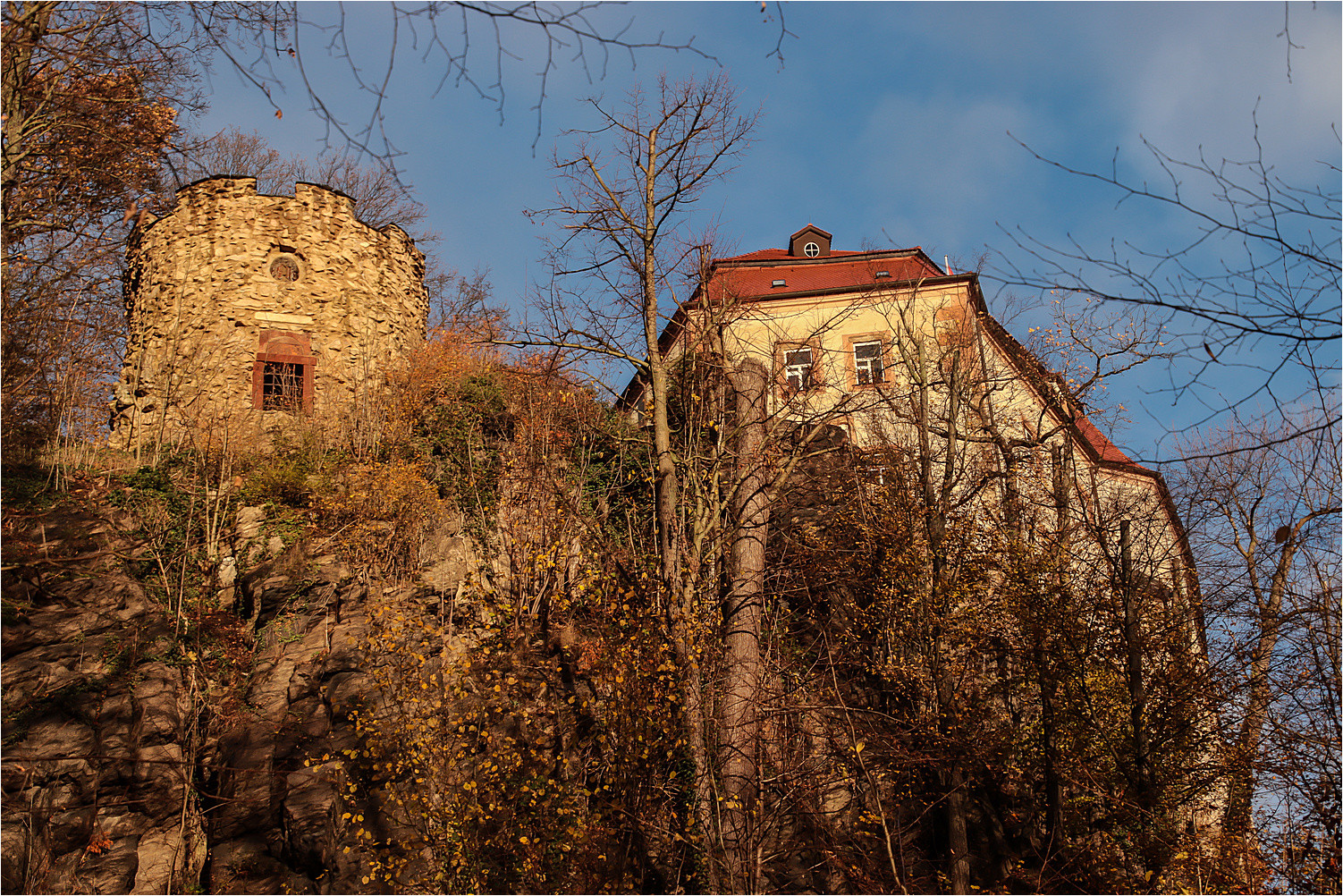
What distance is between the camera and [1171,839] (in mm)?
11945

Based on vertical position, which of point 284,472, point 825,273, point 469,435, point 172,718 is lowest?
point 172,718

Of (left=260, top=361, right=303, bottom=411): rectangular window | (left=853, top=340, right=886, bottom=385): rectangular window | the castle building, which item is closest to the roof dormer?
the castle building

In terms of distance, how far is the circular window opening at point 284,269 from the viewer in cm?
1931

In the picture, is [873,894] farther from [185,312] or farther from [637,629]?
[185,312]

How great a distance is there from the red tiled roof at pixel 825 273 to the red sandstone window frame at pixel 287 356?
1074 cm

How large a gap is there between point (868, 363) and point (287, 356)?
44.8ft

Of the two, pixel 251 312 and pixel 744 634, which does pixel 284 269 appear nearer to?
pixel 251 312

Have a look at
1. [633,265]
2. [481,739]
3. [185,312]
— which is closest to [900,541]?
[633,265]

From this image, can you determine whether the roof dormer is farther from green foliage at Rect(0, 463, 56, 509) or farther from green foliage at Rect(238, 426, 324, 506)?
green foliage at Rect(0, 463, 56, 509)

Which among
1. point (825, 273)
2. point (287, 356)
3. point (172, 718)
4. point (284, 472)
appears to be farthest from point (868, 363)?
point (172, 718)

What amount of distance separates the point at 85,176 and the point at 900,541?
1349 centimetres

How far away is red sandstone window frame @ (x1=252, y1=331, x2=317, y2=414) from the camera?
18.5m

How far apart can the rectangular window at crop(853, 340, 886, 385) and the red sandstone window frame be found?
39.2 ft

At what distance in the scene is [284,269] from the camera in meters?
19.4
